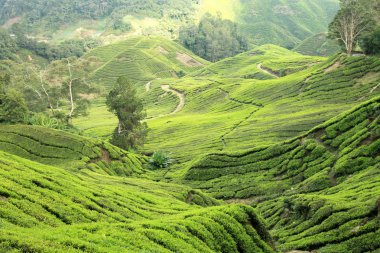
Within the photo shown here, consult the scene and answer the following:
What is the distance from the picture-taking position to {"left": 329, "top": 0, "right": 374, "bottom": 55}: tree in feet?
253

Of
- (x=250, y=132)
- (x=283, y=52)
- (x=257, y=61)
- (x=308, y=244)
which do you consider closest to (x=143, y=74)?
(x=257, y=61)

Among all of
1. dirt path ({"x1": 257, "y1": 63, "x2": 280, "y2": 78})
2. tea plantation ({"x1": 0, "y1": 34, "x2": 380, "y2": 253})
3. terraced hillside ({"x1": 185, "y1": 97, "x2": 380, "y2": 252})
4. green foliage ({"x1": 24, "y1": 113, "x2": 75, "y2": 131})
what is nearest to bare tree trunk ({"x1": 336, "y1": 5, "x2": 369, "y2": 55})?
tea plantation ({"x1": 0, "y1": 34, "x2": 380, "y2": 253})

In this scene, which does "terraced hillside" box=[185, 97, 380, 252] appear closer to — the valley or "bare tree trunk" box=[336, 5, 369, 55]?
the valley

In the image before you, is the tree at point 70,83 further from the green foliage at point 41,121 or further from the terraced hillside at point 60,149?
the terraced hillside at point 60,149

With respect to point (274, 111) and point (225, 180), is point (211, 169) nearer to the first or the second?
point (225, 180)

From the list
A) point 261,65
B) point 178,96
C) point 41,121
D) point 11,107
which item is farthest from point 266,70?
point 11,107

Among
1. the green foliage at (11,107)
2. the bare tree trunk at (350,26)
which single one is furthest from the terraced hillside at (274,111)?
the green foliage at (11,107)

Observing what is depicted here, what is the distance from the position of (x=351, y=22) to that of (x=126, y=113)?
4819cm

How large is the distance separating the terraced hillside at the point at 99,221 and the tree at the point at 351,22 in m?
63.2

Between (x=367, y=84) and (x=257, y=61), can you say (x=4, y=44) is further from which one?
(x=367, y=84)

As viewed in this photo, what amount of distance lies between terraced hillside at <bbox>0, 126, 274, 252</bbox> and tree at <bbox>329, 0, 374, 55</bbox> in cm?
6316

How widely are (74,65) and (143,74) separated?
110 metres

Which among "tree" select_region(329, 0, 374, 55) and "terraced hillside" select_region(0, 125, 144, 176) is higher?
"tree" select_region(329, 0, 374, 55)

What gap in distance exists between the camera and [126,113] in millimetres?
65500
